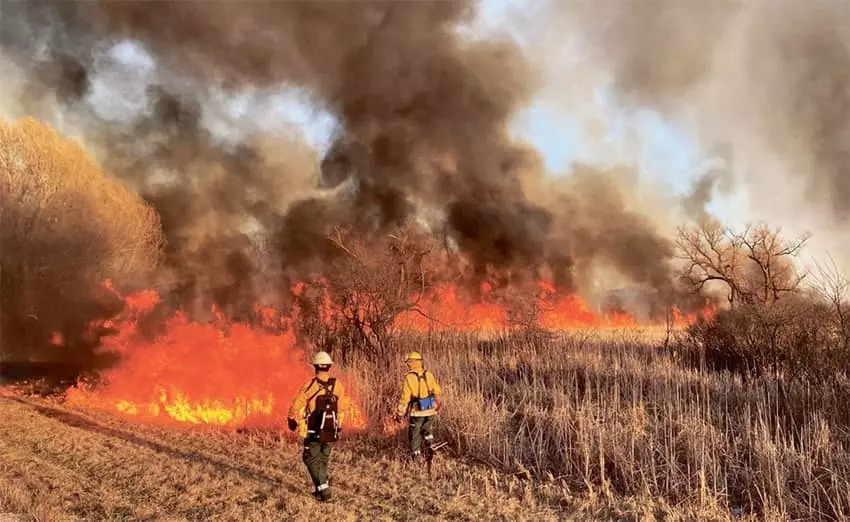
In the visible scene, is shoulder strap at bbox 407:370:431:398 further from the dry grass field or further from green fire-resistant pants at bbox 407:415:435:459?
the dry grass field

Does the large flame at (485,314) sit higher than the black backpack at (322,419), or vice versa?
the large flame at (485,314)

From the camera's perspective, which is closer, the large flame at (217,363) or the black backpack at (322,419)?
the black backpack at (322,419)

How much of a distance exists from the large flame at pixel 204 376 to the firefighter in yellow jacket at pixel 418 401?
312 centimetres

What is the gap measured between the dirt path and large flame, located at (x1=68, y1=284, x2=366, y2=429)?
6.36 ft

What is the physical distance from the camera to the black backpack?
24.5ft

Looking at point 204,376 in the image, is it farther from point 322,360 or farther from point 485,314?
point 485,314

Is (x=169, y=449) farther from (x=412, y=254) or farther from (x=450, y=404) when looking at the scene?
(x=412, y=254)

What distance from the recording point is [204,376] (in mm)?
14531

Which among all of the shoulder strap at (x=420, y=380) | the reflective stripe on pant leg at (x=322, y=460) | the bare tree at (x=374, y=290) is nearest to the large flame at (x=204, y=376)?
the bare tree at (x=374, y=290)

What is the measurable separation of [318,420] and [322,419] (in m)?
0.06

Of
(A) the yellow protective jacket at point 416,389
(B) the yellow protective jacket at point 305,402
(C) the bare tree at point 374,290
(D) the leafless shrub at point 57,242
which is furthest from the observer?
(D) the leafless shrub at point 57,242

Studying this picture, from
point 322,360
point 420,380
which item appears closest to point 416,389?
point 420,380

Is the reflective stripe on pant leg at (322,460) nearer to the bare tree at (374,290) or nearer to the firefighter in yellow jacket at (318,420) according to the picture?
the firefighter in yellow jacket at (318,420)

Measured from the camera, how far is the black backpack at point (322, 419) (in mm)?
7477
